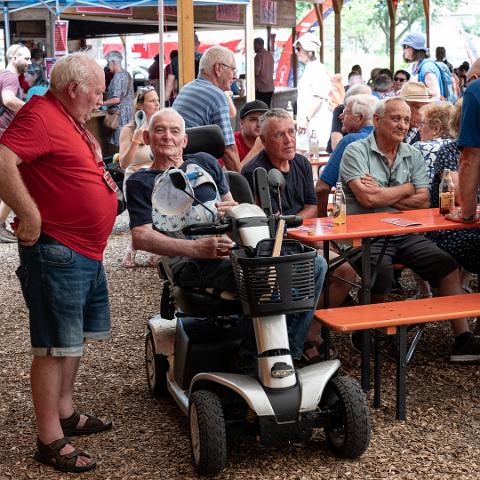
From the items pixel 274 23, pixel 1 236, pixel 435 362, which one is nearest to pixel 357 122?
pixel 435 362

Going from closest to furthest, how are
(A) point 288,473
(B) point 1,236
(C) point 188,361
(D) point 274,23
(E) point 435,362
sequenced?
1. (A) point 288,473
2. (C) point 188,361
3. (E) point 435,362
4. (B) point 1,236
5. (D) point 274,23

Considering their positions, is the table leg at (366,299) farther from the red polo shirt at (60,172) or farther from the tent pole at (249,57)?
the tent pole at (249,57)

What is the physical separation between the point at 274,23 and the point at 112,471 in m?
18.4

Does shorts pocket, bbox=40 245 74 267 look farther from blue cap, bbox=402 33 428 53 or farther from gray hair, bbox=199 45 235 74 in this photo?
blue cap, bbox=402 33 428 53

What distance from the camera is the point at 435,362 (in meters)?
4.68

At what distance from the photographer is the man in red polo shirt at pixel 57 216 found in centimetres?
312

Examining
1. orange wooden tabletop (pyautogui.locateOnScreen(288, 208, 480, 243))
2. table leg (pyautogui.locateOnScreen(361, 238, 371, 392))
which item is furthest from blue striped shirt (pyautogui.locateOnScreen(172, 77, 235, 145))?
table leg (pyautogui.locateOnScreen(361, 238, 371, 392))

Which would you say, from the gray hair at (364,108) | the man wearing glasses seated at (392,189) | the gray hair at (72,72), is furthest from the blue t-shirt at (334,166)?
the gray hair at (72,72)

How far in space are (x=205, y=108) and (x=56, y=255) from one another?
264 cm

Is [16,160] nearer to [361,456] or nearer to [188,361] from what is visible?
[188,361]

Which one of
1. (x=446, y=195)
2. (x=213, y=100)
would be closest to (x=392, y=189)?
(x=446, y=195)

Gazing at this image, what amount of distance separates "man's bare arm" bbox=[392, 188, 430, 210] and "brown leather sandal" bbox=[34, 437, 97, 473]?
8.16 ft

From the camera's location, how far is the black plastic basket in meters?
3.09

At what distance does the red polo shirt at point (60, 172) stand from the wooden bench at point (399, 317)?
43.3 inches
